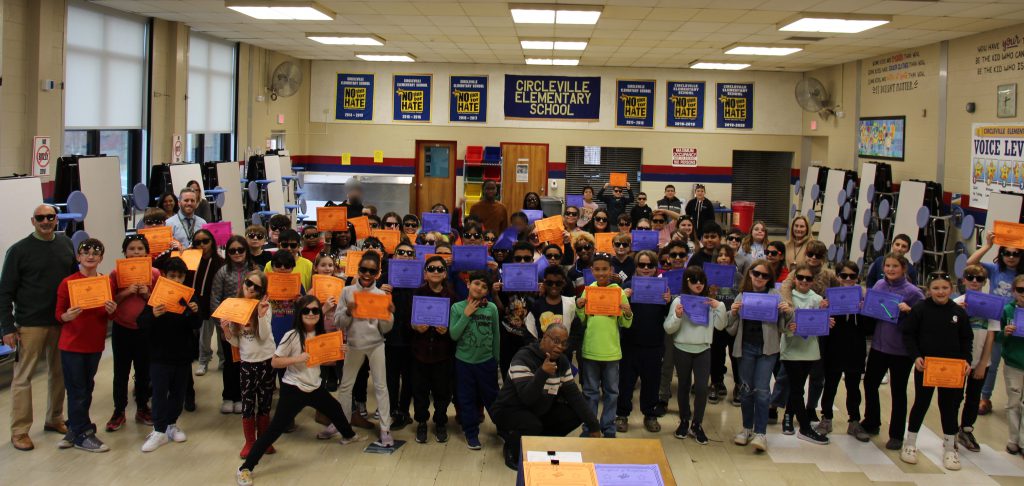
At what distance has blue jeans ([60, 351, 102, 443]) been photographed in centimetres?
567

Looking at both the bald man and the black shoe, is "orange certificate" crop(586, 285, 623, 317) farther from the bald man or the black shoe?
the bald man

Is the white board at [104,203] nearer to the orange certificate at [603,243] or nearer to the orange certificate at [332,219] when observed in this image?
the orange certificate at [332,219]

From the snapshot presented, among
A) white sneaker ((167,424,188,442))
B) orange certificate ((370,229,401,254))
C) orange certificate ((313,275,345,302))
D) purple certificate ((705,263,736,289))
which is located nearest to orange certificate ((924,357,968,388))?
purple certificate ((705,263,736,289))

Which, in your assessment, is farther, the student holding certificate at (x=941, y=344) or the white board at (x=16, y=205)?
the white board at (x=16, y=205)

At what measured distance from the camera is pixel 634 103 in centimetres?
1730

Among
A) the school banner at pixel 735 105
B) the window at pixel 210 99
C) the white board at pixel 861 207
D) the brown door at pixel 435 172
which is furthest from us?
the brown door at pixel 435 172

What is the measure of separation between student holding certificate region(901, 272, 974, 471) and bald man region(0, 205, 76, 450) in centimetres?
591

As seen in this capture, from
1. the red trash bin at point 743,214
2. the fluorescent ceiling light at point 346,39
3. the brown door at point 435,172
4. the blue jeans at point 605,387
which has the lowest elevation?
the blue jeans at point 605,387

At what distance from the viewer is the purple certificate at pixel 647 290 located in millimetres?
6098

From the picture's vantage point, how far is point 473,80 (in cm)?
1734

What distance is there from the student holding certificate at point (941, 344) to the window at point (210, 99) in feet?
34.6

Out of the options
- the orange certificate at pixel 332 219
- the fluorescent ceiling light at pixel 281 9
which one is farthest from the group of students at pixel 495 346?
the fluorescent ceiling light at pixel 281 9

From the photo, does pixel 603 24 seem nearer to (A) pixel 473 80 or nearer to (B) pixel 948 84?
(B) pixel 948 84

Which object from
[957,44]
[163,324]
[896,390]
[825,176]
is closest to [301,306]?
[163,324]
